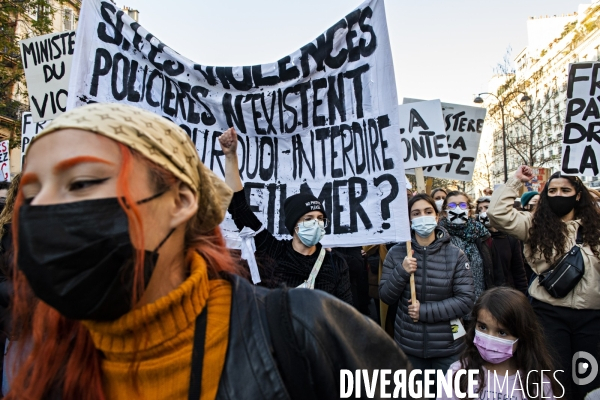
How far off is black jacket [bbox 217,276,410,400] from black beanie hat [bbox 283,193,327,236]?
2.28 m

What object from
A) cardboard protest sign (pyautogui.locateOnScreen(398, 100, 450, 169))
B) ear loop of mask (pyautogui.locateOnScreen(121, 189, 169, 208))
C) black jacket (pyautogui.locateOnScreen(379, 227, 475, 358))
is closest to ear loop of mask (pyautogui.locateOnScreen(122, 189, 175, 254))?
ear loop of mask (pyautogui.locateOnScreen(121, 189, 169, 208))

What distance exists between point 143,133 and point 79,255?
32 centimetres

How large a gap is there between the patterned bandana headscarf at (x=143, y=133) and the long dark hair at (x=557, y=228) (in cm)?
343

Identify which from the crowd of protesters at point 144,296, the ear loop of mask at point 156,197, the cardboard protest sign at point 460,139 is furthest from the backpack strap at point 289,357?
the cardboard protest sign at point 460,139

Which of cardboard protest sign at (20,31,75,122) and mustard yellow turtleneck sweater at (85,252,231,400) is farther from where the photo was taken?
cardboard protest sign at (20,31,75,122)

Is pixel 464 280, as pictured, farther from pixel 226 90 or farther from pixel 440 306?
pixel 226 90

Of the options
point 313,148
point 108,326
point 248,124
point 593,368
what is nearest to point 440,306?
point 593,368

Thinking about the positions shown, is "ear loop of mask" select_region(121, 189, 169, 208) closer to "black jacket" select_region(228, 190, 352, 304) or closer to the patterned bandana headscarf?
the patterned bandana headscarf

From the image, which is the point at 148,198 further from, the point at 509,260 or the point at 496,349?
the point at 509,260

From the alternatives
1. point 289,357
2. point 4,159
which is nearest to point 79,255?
point 289,357

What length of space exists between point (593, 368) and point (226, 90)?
11.8 ft

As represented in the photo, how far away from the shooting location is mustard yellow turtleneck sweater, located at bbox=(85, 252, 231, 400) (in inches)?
42.0

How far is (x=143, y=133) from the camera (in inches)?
43.6

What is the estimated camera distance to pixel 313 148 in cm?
370
